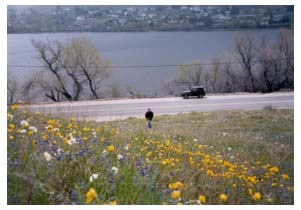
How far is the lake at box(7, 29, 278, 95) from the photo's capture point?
15.0 ft

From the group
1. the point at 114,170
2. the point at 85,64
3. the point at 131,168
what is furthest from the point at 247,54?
the point at 114,170

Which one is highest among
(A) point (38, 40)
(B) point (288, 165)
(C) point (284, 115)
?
(A) point (38, 40)

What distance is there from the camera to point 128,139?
4355 millimetres

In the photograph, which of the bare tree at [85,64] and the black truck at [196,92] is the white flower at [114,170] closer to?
the bare tree at [85,64]

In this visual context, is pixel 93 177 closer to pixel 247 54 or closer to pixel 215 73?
pixel 215 73

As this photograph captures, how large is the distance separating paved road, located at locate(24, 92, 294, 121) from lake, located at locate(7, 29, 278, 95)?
0.47 metres

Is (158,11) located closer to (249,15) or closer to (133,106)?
(249,15)

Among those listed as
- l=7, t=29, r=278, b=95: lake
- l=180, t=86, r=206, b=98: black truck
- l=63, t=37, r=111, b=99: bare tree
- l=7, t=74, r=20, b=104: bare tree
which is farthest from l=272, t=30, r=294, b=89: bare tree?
l=7, t=74, r=20, b=104: bare tree

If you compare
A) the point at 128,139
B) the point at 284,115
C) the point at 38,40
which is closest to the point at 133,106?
the point at 128,139

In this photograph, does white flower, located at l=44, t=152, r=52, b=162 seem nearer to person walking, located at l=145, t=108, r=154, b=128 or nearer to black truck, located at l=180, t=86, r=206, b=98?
person walking, located at l=145, t=108, r=154, b=128

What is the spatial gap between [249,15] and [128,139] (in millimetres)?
1954

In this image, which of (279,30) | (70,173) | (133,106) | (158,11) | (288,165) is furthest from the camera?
(133,106)

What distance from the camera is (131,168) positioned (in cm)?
325

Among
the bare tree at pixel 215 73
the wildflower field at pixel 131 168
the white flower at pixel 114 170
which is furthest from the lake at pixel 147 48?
the white flower at pixel 114 170
